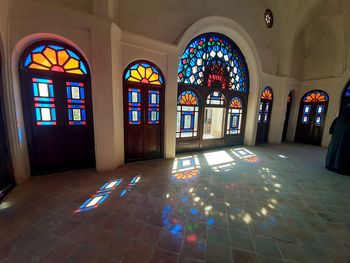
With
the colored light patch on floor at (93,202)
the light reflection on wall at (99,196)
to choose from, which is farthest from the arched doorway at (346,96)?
the colored light patch on floor at (93,202)

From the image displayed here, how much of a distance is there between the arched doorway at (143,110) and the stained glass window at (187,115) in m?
0.80

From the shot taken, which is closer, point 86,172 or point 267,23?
point 86,172

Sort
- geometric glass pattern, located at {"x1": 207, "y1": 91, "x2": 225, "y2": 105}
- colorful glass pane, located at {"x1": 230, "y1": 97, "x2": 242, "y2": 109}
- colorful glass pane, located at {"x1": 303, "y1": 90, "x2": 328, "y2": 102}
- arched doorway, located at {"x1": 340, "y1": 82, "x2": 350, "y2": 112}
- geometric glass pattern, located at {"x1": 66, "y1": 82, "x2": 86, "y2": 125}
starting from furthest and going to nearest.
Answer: colorful glass pane, located at {"x1": 303, "y1": 90, "x2": 328, "y2": 102} → arched doorway, located at {"x1": 340, "y1": 82, "x2": 350, "y2": 112} → colorful glass pane, located at {"x1": 230, "y1": 97, "x2": 242, "y2": 109} → geometric glass pattern, located at {"x1": 207, "y1": 91, "x2": 225, "y2": 105} → geometric glass pattern, located at {"x1": 66, "y1": 82, "x2": 86, "y2": 125}

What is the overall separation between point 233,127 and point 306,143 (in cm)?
461

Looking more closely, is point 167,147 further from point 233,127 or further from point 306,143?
point 306,143

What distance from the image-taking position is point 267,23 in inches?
242

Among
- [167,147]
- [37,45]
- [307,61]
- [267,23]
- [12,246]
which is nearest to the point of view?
[12,246]

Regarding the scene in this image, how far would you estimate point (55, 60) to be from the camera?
3.08 m

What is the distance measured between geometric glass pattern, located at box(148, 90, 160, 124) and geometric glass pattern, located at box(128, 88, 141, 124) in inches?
11.4

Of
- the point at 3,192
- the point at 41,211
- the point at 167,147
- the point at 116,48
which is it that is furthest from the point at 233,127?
the point at 3,192

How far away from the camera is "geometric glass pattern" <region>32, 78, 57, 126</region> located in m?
3.03

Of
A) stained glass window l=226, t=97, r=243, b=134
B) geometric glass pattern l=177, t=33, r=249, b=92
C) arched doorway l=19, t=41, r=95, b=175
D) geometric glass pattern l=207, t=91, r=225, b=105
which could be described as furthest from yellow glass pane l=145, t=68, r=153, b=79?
stained glass window l=226, t=97, r=243, b=134

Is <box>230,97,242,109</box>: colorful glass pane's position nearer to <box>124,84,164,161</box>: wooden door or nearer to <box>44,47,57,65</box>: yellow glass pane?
<box>124,84,164,161</box>: wooden door

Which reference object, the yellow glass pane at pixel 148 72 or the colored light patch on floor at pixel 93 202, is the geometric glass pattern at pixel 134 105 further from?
the colored light patch on floor at pixel 93 202
